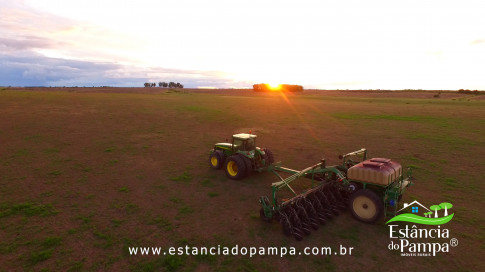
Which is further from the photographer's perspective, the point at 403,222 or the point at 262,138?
the point at 262,138

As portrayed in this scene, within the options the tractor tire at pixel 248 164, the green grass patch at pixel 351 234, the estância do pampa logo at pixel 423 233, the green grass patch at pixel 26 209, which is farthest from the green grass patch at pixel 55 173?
the estância do pampa logo at pixel 423 233

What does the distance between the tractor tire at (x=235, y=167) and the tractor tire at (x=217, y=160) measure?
97 centimetres

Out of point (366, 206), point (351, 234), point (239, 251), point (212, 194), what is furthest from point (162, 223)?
point (366, 206)

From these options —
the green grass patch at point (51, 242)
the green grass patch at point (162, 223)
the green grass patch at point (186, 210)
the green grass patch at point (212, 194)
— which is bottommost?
the green grass patch at point (51, 242)

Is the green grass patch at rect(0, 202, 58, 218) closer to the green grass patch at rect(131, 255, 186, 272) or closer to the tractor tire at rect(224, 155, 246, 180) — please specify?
the green grass patch at rect(131, 255, 186, 272)

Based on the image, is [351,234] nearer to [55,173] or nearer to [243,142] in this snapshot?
[243,142]

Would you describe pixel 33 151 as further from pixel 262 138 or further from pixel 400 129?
pixel 400 129

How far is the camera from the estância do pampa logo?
8.40 meters

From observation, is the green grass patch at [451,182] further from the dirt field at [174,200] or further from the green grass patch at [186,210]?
the green grass patch at [186,210]

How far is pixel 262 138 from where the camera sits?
23.6 m

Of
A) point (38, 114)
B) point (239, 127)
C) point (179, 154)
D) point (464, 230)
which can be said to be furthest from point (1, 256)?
point (38, 114)

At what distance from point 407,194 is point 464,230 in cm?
287

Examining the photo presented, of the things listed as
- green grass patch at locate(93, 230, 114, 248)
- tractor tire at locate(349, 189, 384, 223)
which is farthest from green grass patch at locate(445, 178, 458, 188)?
green grass patch at locate(93, 230, 114, 248)

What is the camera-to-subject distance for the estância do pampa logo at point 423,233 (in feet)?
27.6
